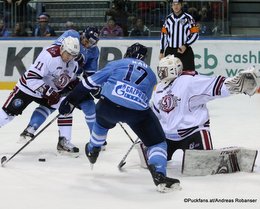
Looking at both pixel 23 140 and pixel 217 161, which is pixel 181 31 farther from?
pixel 217 161

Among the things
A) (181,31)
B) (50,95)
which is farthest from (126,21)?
(50,95)

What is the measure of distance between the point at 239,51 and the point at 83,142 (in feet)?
13.5

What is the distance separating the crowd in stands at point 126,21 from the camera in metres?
8.88

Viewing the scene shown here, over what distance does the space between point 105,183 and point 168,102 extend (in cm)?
62

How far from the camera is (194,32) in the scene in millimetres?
6289

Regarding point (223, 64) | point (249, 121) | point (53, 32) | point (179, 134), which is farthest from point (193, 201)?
point (53, 32)

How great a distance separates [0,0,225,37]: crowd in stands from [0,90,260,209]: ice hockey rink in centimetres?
403

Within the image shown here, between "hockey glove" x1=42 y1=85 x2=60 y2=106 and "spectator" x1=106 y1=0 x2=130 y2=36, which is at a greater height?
"spectator" x1=106 y1=0 x2=130 y2=36

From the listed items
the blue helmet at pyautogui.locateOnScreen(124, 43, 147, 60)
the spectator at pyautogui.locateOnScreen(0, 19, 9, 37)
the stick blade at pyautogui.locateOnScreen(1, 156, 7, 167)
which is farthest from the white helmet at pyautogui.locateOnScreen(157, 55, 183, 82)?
the spectator at pyautogui.locateOnScreen(0, 19, 9, 37)

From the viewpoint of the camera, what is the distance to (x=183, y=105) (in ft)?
12.1

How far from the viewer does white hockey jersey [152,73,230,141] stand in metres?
3.63

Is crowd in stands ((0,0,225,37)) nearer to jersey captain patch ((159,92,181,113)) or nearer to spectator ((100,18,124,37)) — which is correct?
spectator ((100,18,124,37))

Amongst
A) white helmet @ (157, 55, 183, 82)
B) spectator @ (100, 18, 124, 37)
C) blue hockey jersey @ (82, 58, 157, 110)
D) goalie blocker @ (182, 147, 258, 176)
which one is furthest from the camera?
spectator @ (100, 18, 124, 37)

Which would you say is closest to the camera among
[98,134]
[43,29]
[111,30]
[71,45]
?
[98,134]
